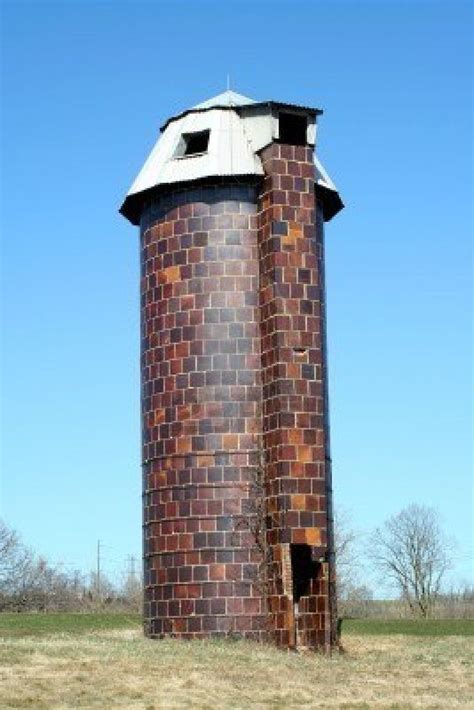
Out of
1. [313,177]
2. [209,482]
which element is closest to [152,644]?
[209,482]

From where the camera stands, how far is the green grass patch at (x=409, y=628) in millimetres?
33062

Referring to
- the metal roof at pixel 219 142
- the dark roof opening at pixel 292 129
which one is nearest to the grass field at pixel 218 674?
the metal roof at pixel 219 142

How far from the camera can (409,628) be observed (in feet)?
116

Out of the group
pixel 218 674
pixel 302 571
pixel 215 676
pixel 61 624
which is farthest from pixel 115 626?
pixel 215 676

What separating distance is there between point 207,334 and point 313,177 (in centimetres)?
473

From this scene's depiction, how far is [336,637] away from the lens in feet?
94.1

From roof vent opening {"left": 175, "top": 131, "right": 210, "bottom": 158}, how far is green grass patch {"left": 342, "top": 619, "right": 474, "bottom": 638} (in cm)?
1319

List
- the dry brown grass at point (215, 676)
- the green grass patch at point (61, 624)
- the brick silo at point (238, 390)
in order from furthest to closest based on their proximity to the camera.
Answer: the green grass patch at point (61, 624) → the brick silo at point (238, 390) → the dry brown grass at point (215, 676)

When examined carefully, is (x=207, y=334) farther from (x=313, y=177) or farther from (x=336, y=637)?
(x=336, y=637)

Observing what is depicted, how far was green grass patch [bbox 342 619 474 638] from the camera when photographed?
108 feet

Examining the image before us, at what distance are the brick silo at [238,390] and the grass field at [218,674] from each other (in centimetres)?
142

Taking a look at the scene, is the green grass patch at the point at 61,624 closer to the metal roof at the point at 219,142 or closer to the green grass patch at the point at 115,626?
the green grass patch at the point at 115,626

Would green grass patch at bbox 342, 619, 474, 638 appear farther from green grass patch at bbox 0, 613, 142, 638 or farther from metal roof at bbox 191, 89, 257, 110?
metal roof at bbox 191, 89, 257, 110

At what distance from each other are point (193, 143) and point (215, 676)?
49.7ft
